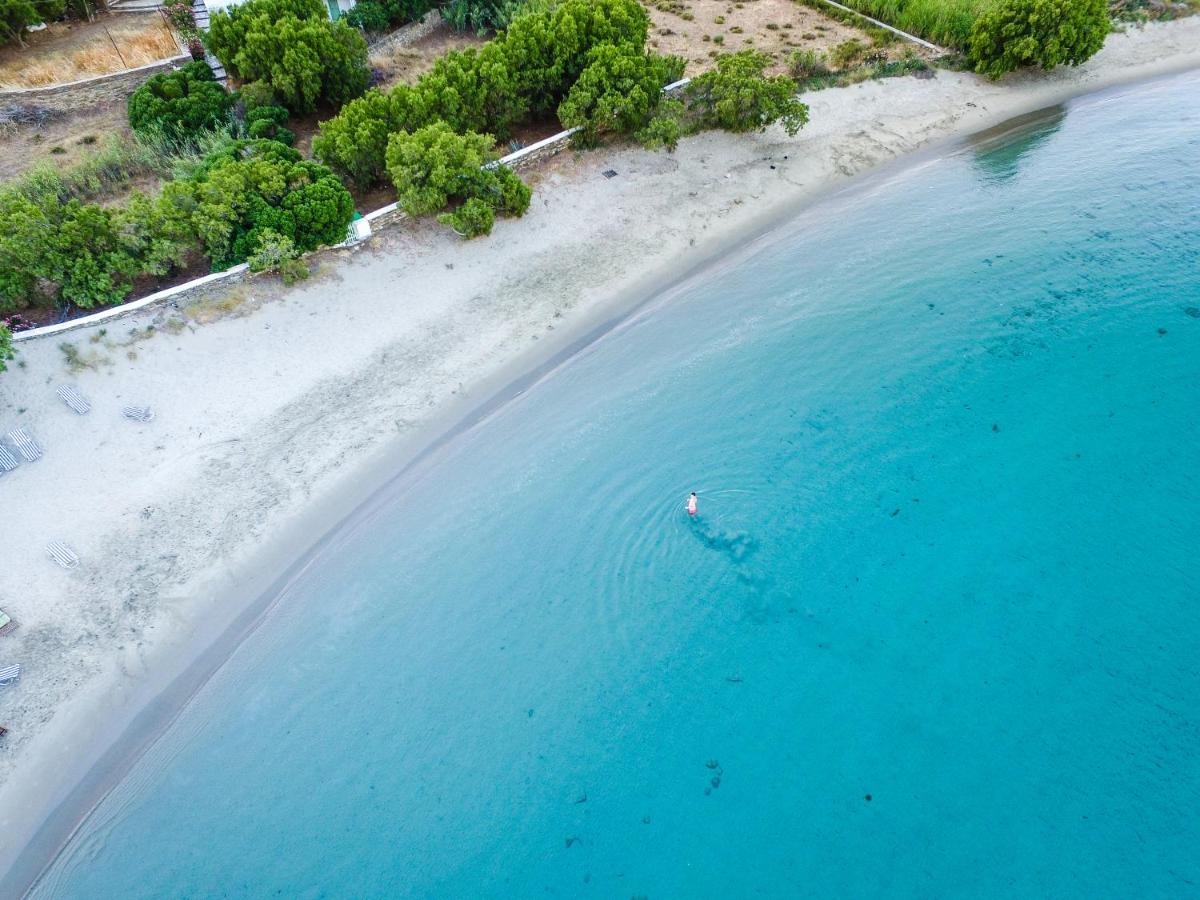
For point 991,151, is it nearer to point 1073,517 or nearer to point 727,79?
point 727,79

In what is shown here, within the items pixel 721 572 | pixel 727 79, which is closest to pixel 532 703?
pixel 721 572

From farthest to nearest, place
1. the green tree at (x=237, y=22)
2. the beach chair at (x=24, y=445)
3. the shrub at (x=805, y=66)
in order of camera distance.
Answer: the shrub at (x=805, y=66) < the green tree at (x=237, y=22) < the beach chair at (x=24, y=445)

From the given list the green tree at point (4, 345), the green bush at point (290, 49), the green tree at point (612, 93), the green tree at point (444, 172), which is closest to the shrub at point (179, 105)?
the green bush at point (290, 49)

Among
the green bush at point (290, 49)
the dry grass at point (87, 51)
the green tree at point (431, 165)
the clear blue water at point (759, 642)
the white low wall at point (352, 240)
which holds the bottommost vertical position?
the clear blue water at point (759, 642)

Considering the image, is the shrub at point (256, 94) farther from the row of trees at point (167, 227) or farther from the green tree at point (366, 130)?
the row of trees at point (167, 227)

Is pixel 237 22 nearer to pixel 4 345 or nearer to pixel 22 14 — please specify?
pixel 22 14
